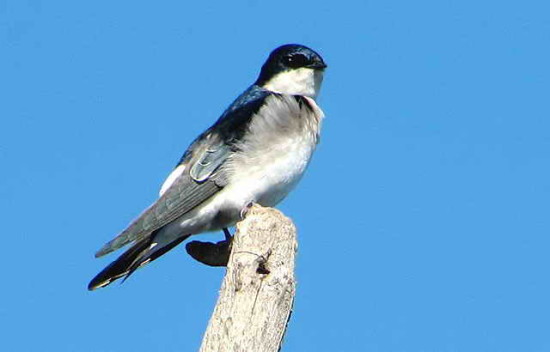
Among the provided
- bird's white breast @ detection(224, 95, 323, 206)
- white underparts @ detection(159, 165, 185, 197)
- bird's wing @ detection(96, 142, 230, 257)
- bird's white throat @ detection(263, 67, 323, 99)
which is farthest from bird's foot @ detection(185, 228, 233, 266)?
bird's white throat @ detection(263, 67, 323, 99)

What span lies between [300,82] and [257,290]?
3600 millimetres

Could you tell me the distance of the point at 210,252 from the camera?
6883mm

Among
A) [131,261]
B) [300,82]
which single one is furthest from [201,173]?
[300,82]

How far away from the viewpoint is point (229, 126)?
314 inches

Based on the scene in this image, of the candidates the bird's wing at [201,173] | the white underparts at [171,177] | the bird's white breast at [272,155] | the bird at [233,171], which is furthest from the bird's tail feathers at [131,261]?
the bird's white breast at [272,155]

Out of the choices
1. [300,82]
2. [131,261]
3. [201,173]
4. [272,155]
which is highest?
[300,82]

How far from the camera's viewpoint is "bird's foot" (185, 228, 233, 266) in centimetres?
682

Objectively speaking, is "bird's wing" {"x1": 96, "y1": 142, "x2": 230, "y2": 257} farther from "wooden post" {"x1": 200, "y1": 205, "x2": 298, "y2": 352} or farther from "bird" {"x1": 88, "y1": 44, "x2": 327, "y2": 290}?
"wooden post" {"x1": 200, "y1": 205, "x2": 298, "y2": 352}

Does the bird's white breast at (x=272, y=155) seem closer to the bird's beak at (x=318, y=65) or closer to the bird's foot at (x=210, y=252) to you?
the bird's beak at (x=318, y=65)

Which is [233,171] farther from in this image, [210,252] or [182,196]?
[210,252]

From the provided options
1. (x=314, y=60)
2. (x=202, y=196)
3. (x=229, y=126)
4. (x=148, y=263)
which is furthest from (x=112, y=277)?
(x=314, y=60)

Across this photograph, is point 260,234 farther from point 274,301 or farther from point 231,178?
point 231,178

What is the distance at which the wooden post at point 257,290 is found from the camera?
496 cm

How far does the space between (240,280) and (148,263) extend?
2.23 m
